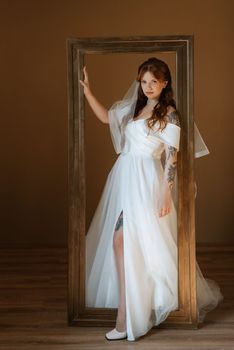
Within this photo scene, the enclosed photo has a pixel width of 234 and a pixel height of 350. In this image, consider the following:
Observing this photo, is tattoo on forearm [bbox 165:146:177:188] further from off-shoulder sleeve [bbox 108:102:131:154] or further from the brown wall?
the brown wall

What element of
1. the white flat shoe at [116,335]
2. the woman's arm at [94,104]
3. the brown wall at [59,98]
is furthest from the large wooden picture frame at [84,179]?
the brown wall at [59,98]

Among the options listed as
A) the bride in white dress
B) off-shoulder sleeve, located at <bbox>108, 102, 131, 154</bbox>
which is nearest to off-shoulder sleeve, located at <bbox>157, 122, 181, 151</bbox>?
the bride in white dress

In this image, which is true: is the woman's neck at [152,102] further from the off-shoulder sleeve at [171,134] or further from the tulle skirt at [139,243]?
the tulle skirt at [139,243]

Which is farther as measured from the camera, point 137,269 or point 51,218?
point 51,218

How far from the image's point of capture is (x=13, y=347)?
2.86 m

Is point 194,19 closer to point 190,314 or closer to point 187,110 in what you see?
point 187,110

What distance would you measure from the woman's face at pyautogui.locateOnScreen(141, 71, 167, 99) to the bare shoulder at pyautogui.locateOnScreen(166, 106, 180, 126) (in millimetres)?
99

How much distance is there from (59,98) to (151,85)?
221 cm

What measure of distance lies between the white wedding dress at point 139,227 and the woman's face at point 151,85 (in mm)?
148

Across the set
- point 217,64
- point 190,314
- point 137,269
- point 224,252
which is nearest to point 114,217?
point 137,269

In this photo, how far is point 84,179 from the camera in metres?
3.06

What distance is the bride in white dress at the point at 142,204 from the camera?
9.64 ft

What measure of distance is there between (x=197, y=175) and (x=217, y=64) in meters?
0.97

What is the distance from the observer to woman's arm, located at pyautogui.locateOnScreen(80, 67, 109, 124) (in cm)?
300
